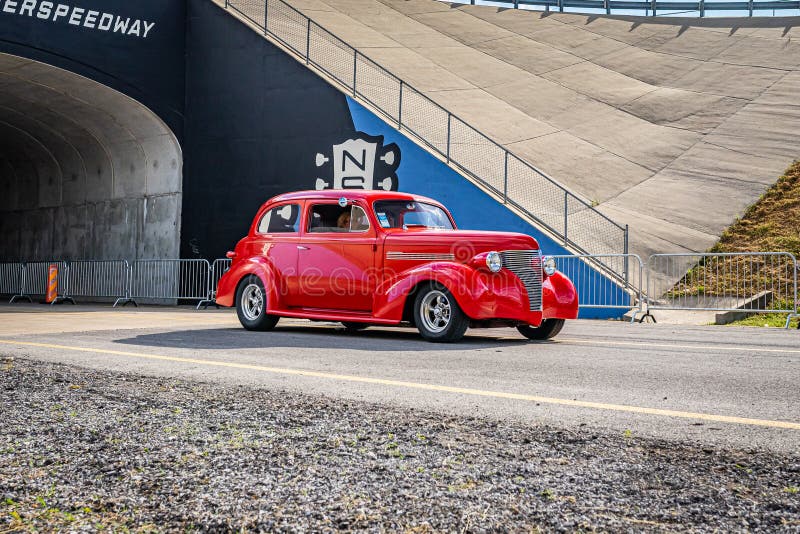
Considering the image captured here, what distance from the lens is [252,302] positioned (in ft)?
36.0

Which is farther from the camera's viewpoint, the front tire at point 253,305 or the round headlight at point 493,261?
the front tire at point 253,305

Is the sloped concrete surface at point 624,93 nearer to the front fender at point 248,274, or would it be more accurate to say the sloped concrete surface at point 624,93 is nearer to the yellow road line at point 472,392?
the front fender at point 248,274

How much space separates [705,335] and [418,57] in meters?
21.1

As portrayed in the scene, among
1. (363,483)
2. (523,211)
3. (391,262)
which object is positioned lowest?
(363,483)

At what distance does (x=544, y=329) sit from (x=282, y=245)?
378 cm

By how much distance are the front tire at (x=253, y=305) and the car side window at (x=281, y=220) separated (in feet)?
2.42

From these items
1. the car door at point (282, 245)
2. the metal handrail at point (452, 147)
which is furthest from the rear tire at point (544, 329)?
the metal handrail at point (452, 147)

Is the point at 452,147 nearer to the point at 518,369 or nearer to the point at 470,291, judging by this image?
the point at 470,291

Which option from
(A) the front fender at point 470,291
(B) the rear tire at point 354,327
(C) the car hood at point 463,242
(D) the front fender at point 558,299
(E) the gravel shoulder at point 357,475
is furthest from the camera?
(B) the rear tire at point 354,327

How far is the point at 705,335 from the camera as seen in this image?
1059cm

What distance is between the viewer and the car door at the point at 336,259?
387 inches

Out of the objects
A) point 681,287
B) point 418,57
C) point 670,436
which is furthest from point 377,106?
point 670,436

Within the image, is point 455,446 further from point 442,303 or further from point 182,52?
point 182,52

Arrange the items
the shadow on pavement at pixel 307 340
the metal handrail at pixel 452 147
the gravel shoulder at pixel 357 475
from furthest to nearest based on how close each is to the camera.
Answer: the metal handrail at pixel 452 147, the shadow on pavement at pixel 307 340, the gravel shoulder at pixel 357 475
